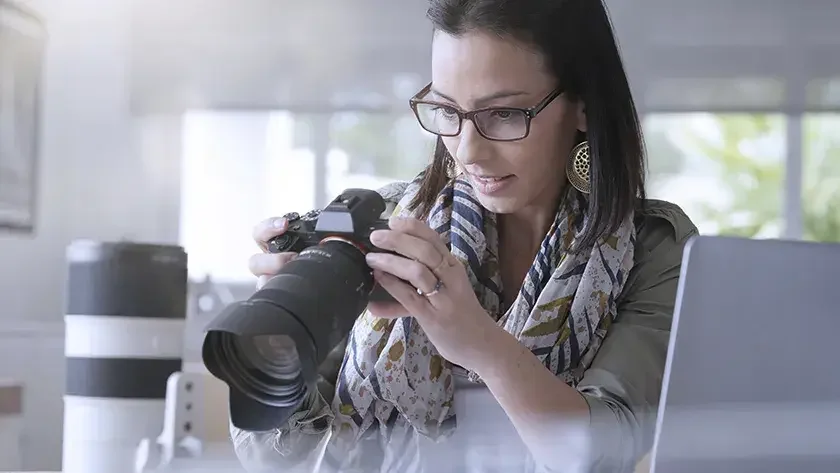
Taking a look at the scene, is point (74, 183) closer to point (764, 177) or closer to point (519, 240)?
point (519, 240)

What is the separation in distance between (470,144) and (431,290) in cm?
17

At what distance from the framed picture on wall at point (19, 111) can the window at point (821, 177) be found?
1.61 m

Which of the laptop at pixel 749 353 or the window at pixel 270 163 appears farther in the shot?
the window at pixel 270 163

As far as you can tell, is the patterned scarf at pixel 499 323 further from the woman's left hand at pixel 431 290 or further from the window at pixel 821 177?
the window at pixel 821 177

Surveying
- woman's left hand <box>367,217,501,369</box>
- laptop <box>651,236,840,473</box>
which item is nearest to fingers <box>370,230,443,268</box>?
woman's left hand <box>367,217,501,369</box>

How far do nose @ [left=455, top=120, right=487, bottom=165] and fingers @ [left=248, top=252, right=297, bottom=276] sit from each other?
0.63 ft

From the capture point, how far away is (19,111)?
1.67m

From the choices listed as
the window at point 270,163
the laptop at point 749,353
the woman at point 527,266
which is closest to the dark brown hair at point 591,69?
the woman at point 527,266

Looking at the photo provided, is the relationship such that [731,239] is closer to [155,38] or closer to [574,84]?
[574,84]

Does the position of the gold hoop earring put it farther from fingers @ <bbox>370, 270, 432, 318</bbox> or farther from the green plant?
the green plant

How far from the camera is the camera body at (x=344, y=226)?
0.53 meters

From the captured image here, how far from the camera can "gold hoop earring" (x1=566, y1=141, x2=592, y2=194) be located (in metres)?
0.73

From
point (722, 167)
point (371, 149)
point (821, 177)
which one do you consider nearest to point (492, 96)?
point (371, 149)

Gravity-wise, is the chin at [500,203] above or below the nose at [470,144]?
below
